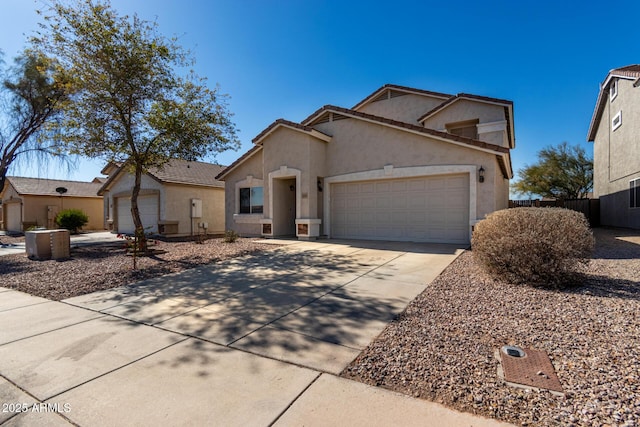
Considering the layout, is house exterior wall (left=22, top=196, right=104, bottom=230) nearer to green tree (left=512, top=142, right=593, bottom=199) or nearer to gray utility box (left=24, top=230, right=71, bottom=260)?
gray utility box (left=24, top=230, right=71, bottom=260)

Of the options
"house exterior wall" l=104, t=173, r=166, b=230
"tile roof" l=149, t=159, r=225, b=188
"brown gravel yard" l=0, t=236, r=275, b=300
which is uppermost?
"tile roof" l=149, t=159, r=225, b=188

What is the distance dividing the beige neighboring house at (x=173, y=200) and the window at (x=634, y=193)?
860 inches

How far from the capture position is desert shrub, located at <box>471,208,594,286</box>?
16.6 ft

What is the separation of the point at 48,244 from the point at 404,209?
11.9 m

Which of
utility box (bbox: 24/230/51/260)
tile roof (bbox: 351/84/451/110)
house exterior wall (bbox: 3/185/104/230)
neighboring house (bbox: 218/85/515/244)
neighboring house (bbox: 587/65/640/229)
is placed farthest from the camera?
house exterior wall (bbox: 3/185/104/230)

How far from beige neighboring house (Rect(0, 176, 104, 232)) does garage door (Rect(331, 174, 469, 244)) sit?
73.0ft

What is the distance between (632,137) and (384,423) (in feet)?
68.2

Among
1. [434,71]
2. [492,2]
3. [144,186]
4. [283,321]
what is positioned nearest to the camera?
[283,321]

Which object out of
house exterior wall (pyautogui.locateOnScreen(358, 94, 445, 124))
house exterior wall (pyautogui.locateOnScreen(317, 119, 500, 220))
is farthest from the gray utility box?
house exterior wall (pyautogui.locateOnScreen(358, 94, 445, 124))

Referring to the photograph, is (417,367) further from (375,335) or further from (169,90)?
(169,90)

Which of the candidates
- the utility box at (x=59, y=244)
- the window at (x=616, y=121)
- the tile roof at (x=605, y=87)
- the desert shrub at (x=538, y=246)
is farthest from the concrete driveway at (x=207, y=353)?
the window at (x=616, y=121)

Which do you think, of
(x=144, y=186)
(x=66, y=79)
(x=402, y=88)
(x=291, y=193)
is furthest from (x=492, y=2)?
(x=144, y=186)

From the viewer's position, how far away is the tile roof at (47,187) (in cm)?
2499

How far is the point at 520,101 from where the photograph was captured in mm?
16094
